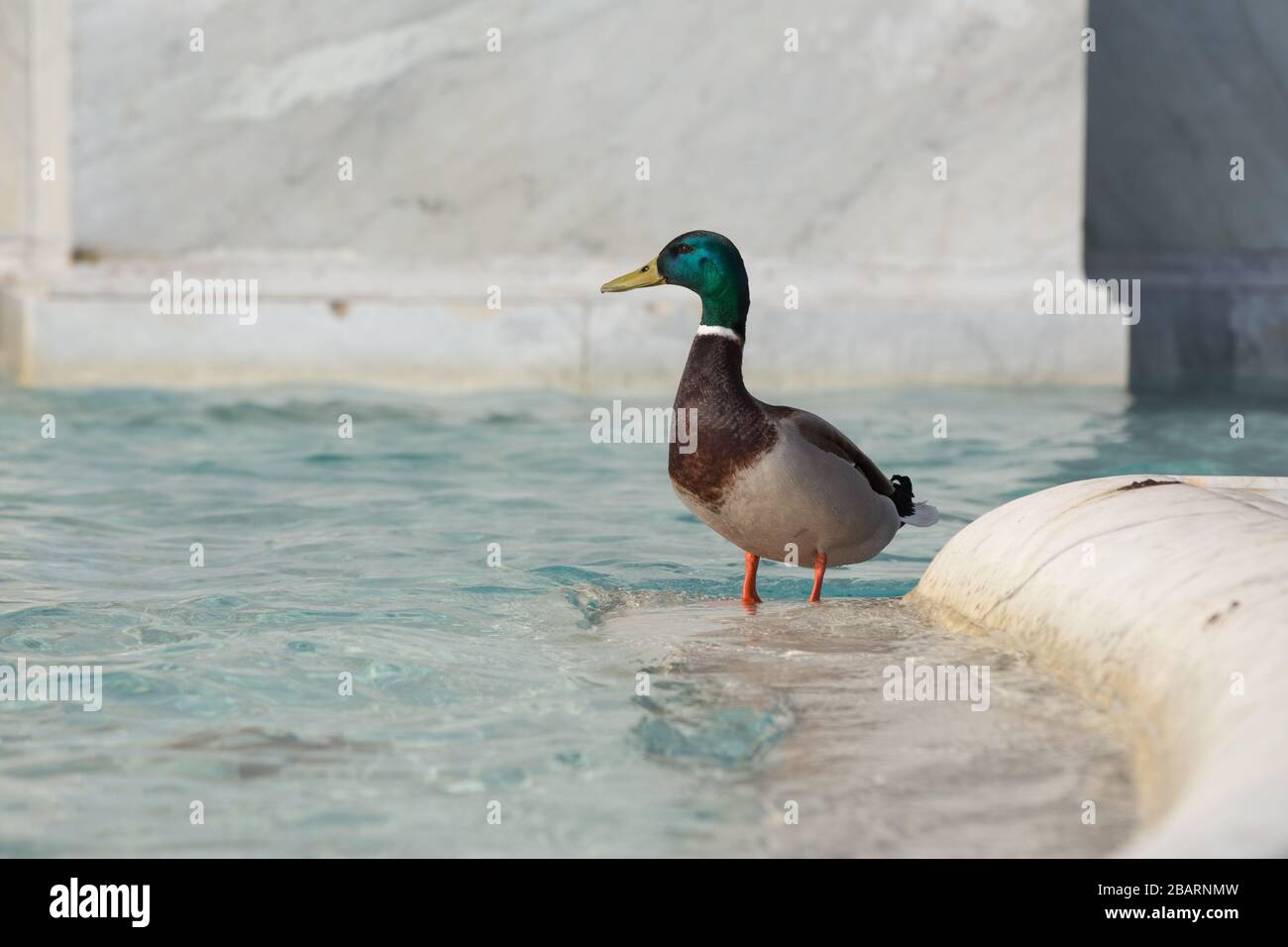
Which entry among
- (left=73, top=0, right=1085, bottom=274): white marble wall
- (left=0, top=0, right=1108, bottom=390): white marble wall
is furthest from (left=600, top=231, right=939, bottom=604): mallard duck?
(left=73, top=0, right=1085, bottom=274): white marble wall

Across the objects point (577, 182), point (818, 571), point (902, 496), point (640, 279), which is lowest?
point (818, 571)

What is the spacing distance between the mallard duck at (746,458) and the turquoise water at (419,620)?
0.71 feet

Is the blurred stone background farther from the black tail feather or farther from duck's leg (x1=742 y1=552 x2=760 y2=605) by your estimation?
duck's leg (x1=742 y1=552 x2=760 y2=605)

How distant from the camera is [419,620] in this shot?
4.16 metres

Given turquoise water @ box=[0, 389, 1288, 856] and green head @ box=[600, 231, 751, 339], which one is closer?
turquoise water @ box=[0, 389, 1288, 856]

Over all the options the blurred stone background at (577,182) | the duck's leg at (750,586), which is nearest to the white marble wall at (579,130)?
the blurred stone background at (577,182)

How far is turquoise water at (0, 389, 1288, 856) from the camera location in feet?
9.09

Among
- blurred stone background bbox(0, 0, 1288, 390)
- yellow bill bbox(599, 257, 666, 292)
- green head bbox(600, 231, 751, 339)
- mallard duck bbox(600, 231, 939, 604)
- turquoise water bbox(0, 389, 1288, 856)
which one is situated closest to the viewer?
turquoise water bbox(0, 389, 1288, 856)

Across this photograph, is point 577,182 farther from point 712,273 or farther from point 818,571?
point 818,571

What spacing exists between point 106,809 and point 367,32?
6773 mm

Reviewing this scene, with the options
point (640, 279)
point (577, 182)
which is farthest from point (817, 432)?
point (577, 182)

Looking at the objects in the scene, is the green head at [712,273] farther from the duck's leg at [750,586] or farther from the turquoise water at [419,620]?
the turquoise water at [419,620]

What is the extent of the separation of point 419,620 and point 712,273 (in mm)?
1110
